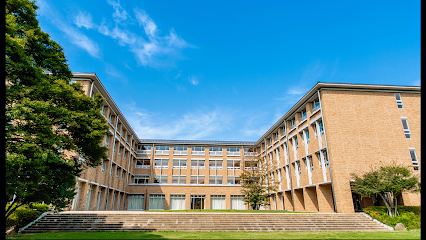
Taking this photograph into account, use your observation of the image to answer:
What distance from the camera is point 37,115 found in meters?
11.0

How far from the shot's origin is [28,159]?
11461 millimetres

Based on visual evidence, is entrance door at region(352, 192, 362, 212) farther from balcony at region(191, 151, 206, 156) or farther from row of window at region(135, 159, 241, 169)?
balcony at region(191, 151, 206, 156)

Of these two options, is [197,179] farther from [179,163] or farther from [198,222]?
[198,222]

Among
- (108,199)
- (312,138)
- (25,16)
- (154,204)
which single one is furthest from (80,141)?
(154,204)

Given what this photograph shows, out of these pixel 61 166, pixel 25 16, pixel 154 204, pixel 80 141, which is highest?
pixel 25 16

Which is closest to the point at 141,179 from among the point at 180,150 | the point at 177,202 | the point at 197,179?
the point at 177,202

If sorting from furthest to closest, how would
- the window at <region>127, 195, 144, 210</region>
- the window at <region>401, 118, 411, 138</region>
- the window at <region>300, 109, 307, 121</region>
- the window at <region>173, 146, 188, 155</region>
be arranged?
the window at <region>173, 146, 188, 155</region> → the window at <region>127, 195, 144, 210</region> → the window at <region>300, 109, 307, 121</region> → the window at <region>401, 118, 411, 138</region>

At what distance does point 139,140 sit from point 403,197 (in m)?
37.8

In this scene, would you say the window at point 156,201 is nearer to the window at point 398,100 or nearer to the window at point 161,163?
the window at point 161,163

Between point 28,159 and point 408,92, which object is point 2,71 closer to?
point 28,159

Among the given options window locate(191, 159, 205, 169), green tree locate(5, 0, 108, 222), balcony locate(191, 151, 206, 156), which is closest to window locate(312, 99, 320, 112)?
green tree locate(5, 0, 108, 222)

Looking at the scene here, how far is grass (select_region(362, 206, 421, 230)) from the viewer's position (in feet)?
57.3

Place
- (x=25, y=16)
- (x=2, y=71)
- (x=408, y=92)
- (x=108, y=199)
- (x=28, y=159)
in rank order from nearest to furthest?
(x=2, y=71) → (x=28, y=159) → (x=25, y=16) → (x=408, y=92) → (x=108, y=199)

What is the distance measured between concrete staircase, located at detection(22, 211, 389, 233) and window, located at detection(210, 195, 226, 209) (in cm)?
2268
